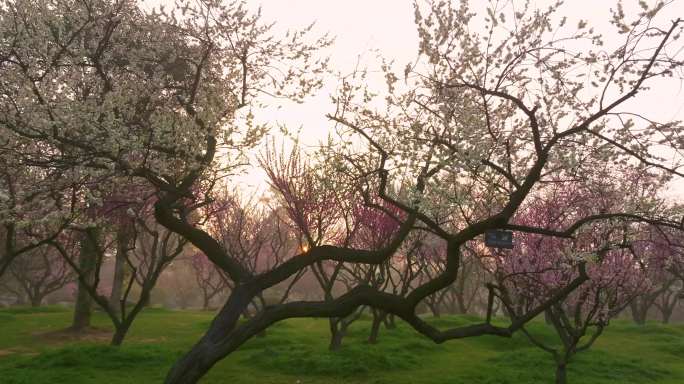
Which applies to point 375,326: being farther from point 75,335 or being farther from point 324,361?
point 75,335

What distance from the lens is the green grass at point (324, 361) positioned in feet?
52.3

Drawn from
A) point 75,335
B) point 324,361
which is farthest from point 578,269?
point 75,335

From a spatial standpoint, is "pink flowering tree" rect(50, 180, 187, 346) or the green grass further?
"pink flowering tree" rect(50, 180, 187, 346)

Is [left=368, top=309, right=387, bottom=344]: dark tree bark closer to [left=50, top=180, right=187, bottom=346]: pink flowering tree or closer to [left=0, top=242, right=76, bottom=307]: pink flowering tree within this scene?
[left=50, top=180, right=187, bottom=346]: pink flowering tree

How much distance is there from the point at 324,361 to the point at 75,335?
1350 cm

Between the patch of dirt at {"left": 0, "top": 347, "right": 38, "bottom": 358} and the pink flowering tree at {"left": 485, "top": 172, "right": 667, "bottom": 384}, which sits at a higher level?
the pink flowering tree at {"left": 485, "top": 172, "right": 667, "bottom": 384}

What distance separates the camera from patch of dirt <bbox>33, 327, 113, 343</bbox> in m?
23.4

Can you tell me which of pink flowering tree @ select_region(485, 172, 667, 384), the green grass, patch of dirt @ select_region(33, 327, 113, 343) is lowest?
the green grass

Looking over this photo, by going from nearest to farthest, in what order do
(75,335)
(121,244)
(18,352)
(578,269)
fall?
(578,269) → (121,244) → (18,352) → (75,335)

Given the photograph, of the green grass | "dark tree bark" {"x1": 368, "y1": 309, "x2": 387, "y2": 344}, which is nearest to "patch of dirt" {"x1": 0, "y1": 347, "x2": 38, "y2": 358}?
the green grass

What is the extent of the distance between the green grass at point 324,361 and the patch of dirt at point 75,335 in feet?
0.29

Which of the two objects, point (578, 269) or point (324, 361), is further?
point (324, 361)

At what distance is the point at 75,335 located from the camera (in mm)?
24188

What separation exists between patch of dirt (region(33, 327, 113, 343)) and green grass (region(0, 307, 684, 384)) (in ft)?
0.29
